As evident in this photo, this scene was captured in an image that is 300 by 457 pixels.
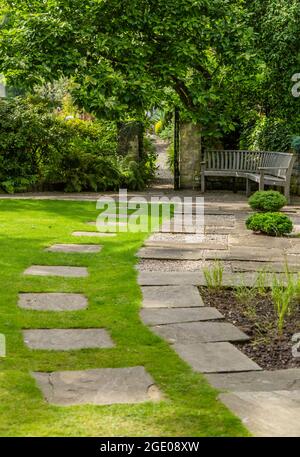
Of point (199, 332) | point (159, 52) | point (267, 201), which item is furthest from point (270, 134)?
point (199, 332)

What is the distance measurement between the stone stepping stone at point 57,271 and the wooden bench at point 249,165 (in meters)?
6.59

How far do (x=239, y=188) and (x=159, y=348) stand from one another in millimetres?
10868

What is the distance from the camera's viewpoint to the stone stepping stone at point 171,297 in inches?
202

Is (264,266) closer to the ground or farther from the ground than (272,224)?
closer to the ground

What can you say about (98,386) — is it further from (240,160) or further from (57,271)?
(240,160)

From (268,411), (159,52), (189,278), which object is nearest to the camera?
(268,411)

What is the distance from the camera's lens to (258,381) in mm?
3645

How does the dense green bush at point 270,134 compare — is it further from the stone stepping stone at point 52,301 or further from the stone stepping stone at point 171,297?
the stone stepping stone at point 52,301

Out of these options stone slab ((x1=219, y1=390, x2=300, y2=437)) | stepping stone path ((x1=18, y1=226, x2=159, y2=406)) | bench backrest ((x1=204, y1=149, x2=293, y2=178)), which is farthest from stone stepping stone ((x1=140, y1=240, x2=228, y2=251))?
bench backrest ((x1=204, y1=149, x2=293, y2=178))

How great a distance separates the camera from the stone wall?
14773 mm

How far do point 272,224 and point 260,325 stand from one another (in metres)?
3.78

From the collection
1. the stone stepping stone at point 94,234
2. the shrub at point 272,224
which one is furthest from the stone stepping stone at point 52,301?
the shrub at point 272,224

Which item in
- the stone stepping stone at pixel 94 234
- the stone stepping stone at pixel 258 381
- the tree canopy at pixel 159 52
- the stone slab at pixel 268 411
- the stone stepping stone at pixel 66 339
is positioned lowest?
the stone stepping stone at pixel 258 381

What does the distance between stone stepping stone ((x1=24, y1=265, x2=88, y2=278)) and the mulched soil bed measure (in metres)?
1.26
